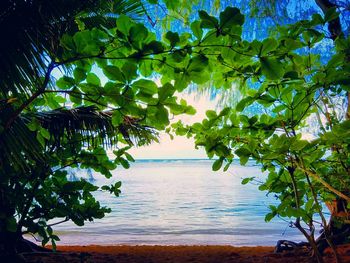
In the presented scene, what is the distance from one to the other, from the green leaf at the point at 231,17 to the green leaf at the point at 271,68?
0.12 meters

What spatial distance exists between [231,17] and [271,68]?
0.15 meters

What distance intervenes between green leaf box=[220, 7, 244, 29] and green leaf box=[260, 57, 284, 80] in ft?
0.40

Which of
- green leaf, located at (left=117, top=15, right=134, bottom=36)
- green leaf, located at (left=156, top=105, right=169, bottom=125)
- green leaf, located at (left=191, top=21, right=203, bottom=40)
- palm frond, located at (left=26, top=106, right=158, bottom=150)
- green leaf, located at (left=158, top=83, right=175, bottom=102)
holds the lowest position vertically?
green leaf, located at (left=156, top=105, right=169, bottom=125)

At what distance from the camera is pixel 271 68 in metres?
0.65

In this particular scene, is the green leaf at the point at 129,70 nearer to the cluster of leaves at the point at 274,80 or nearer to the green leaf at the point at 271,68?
the cluster of leaves at the point at 274,80

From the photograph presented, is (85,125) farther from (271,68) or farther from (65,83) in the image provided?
(271,68)

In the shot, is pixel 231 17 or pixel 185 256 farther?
pixel 185 256

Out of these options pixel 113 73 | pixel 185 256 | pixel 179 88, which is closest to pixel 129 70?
pixel 113 73

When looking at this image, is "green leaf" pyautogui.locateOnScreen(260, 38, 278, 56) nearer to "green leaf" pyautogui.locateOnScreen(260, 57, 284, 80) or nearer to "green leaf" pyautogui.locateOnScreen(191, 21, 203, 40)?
"green leaf" pyautogui.locateOnScreen(260, 57, 284, 80)

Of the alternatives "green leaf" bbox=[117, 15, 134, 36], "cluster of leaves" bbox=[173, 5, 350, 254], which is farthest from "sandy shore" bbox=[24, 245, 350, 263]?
"green leaf" bbox=[117, 15, 134, 36]

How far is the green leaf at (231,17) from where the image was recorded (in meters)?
0.56

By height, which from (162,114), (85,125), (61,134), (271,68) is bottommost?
(162,114)

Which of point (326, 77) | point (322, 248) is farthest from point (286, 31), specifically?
point (322, 248)

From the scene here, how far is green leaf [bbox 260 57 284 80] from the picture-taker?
2.12 ft
